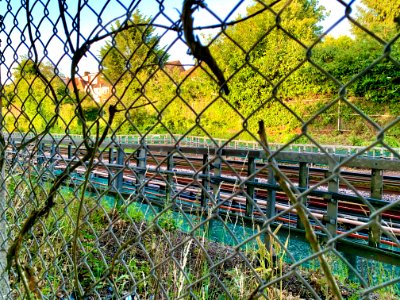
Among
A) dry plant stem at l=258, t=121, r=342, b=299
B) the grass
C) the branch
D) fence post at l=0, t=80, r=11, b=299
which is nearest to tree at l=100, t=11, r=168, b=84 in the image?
the branch

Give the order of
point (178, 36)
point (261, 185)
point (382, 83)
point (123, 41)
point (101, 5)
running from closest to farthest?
point (178, 36) < point (101, 5) < point (123, 41) < point (261, 185) < point (382, 83)

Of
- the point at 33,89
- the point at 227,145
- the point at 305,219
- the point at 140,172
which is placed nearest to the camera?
the point at 305,219

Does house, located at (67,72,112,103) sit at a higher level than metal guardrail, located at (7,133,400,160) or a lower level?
higher

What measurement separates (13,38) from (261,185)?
188cm

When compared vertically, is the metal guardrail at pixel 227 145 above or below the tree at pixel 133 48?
below

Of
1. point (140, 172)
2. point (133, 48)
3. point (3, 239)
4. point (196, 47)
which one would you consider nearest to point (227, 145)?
point (133, 48)

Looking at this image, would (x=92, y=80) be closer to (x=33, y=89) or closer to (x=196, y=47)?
(x=196, y=47)

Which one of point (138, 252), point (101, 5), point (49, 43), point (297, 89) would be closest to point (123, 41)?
point (101, 5)

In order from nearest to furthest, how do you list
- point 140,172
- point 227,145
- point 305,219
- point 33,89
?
point 305,219 → point 227,145 → point 33,89 → point 140,172

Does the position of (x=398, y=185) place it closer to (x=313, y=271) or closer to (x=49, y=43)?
(x=313, y=271)

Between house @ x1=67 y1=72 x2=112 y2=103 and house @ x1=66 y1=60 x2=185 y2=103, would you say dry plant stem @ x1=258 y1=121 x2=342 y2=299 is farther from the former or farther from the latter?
house @ x1=67 y1=72 x2=112 y2=103

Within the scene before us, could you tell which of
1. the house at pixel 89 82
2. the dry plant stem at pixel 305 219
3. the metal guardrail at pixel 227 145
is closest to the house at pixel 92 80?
the house at pixel 89 82

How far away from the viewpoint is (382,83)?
12.9 metres

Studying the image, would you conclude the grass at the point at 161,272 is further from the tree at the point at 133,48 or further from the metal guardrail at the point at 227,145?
the tree at the point at 133,48
